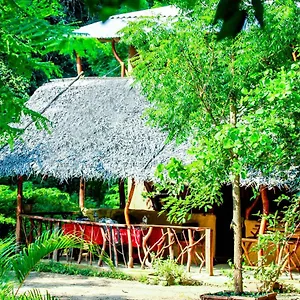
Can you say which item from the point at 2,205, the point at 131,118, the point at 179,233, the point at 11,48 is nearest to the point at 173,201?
the point at 11,48

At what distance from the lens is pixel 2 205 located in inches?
547

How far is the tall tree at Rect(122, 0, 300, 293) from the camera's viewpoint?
256 inches

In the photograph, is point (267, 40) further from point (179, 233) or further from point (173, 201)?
point (179, 233)

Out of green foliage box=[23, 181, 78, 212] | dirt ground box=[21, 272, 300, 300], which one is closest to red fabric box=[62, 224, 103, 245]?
dirt ground box=[21, 272, 300, 300]

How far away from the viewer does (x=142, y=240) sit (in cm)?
1083

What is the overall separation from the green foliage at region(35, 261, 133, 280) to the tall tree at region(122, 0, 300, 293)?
3.44 m

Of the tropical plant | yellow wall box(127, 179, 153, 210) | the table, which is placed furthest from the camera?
yellow wall box(127, 179, 153, 210)

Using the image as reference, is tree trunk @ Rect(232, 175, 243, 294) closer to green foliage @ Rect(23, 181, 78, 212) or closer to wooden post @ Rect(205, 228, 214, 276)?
wooden post @ Rect(205, 228, 214, 276)

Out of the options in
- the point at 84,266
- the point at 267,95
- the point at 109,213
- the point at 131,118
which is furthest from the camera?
the point at 109,213

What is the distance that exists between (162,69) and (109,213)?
20.3 feet

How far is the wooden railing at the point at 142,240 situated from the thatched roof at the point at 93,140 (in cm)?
78

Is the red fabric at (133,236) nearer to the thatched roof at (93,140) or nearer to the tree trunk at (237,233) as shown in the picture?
the thatched roof at (93,140)

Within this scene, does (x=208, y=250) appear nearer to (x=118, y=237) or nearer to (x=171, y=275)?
(x=171, y=275)

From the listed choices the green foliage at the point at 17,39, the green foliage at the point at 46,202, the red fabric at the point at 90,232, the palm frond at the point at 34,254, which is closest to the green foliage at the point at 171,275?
the red fabric at the point at 90,232
